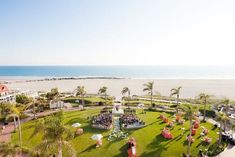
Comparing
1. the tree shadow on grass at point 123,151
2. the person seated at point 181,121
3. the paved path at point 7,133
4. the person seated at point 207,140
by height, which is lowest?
the paved path at point 7,133

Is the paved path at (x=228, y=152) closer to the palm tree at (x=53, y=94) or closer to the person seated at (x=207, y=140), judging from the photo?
the person seated at (x=207, y=140)

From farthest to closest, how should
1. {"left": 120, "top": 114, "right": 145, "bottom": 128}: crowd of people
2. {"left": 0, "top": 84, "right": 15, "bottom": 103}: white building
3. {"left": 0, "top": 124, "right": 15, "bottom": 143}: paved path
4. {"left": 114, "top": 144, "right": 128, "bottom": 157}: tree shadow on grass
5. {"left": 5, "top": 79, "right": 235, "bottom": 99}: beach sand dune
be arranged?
1. {"left": 5, "top": 79, "right": 235, "bottom": 99}: beach sand dune
2. {"left": 0, "top": 84, "right": 15, "bottom": 103}: white building
3. {"left": 120, "top": 114, "right": 145, "bottom": 128}: crowd of people
4. {"left": 0, "top": 124, "right": 15, "bottom": 143}: paved path
5. {"left": 114, "top": 144, "right": 128, "bottom": 157}: tree shadow on grass

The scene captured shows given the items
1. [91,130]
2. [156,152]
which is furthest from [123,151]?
[91,130]

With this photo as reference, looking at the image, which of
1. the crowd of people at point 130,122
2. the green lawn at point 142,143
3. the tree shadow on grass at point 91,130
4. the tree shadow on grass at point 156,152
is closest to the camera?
the tree shadow on grass at point 156,152

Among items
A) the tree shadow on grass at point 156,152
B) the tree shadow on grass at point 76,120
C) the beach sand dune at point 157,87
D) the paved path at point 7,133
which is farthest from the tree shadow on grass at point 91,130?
the beach sand dune at point 157,87

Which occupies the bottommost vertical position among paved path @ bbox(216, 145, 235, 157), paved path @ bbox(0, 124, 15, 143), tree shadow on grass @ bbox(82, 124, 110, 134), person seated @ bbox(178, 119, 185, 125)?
paved path @ bbox(0, 124, 15, 143)

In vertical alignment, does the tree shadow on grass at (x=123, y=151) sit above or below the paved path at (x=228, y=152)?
below

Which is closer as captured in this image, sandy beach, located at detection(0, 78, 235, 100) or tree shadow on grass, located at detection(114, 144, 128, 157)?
tree shadow on grass, located at detection(114, 144, 128, 157)

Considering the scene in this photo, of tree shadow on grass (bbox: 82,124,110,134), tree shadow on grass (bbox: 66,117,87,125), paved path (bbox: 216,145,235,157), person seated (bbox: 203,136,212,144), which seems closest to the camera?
paved path (bbox: 216,145,235,157)

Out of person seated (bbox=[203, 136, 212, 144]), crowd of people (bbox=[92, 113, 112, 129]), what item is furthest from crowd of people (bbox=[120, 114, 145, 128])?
person seated (bbox=[203, 136, 212, 144])

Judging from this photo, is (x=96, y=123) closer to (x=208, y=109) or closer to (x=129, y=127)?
(x=129, y=127)

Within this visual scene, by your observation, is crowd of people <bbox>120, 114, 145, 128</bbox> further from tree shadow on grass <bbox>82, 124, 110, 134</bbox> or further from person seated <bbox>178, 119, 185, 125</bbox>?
person seated <bbox>178, 119, 185, 125</bbox>

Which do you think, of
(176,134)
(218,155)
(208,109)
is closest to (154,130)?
(176,134)

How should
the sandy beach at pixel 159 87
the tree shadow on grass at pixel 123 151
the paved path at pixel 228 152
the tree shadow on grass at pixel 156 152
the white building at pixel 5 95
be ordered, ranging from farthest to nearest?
the sandy beach at pixel 159 87 < the white building at pixel 5 95 < the tree shadow on grass at pixel 123 151 < the tree shadow on grass at pixel 156 152 < the paved path at pixel 228 152
